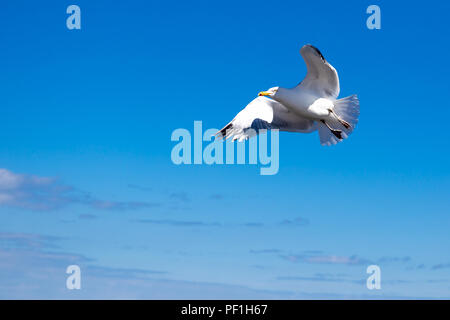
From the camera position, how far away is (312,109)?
1021 centimetres

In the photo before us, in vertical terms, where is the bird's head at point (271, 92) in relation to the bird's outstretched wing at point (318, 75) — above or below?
below

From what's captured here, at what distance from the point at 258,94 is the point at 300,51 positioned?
52.6 inches

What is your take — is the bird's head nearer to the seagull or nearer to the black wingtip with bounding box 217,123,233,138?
the seagull

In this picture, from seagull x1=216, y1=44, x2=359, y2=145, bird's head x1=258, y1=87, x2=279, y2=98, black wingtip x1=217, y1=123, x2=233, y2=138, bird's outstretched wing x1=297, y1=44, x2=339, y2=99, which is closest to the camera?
bird's outstretched wing x1=297, y1=44, x2=339, y2=99

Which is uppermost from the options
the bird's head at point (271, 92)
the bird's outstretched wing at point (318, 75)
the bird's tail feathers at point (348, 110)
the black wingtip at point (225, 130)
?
the bird's outstretched wing at point (318, 75)

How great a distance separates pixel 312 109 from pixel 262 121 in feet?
3.13

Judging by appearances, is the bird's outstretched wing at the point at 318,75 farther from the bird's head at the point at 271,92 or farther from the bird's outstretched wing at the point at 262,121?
the bird's outstretched wing at the point at 262,121

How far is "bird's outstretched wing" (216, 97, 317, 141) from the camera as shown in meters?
10.3

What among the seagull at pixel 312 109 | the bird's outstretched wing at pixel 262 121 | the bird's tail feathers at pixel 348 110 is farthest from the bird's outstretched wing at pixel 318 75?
the bird's outstretched wing at pixel 262 121

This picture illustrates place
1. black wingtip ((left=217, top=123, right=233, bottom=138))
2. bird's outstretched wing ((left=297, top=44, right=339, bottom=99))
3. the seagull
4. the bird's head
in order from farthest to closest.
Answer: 1. black wingtip ((left=217, top=123, right=233, bottom=138))
2. the bird's head
3. the seagull
4. bird's outstretched wing ((left=297, top=44, right=339, bottom=99))

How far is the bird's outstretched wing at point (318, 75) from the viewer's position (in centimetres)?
954

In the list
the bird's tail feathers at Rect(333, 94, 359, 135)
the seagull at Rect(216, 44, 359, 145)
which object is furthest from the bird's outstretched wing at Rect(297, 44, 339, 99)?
the bird's tail feathers at Rect(333, 94, 359, 135)
